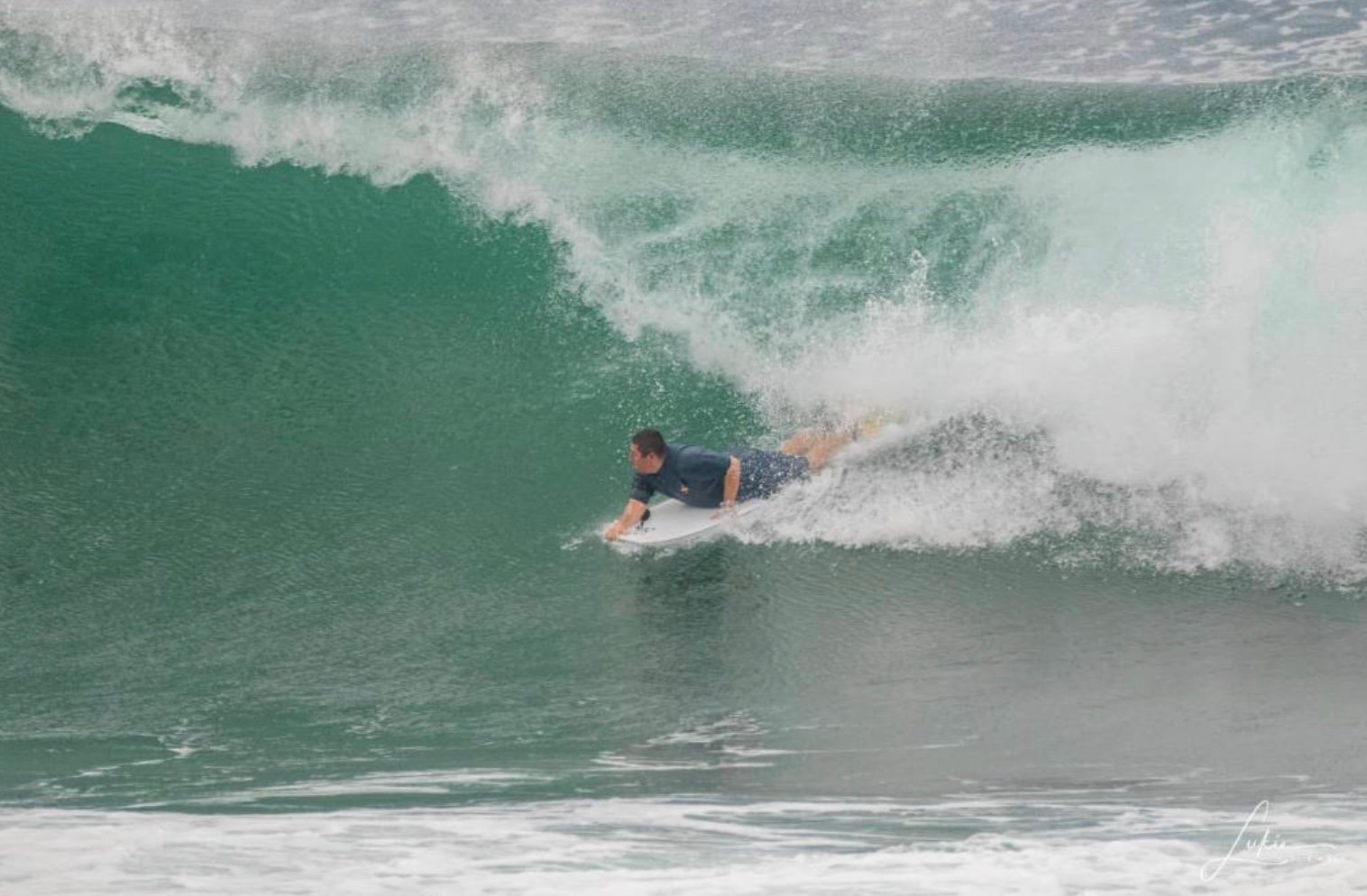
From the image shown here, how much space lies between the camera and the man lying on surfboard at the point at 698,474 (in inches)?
348

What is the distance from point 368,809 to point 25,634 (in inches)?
105

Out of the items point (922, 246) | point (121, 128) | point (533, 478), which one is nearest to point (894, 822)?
point (533, 478)

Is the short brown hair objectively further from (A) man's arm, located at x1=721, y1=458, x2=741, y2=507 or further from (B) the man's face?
(A) man's arm, located at x1=721, y1=458, x2=741, y2=507

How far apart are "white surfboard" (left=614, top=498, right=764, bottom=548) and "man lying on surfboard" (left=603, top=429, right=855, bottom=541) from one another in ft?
0.15

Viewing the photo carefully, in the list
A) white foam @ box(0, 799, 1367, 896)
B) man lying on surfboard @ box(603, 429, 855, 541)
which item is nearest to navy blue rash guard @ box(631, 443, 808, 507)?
man lying on surfboard @ box(603, 429, 855, 541)

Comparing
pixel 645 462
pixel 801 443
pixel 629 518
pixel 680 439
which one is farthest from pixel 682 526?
pixel 680 439

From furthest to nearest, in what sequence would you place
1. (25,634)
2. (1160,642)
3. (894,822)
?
(25,634)
(1160,642)
(894,822)

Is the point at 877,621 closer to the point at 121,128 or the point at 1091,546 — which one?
the point at 1091,546

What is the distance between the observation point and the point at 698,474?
8922 millimetres

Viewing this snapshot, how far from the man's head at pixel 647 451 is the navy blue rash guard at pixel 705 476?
0.06m

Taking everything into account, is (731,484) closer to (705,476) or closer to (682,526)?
(705,476)

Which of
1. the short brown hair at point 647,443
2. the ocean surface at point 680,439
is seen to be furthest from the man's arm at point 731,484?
the short brown hair at point 647,443

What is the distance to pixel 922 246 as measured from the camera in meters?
11.5

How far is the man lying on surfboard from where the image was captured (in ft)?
29.0
